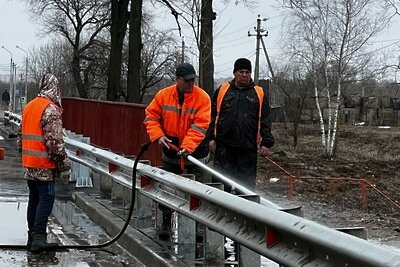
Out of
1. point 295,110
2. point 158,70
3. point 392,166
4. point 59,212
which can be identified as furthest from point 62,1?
point 59,212

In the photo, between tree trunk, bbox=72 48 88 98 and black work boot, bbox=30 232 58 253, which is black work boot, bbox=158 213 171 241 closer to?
black work boot, bbox=30 232 58 253

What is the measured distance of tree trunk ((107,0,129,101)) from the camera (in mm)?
29938

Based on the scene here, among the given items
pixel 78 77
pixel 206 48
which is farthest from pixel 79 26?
pixel 206 48

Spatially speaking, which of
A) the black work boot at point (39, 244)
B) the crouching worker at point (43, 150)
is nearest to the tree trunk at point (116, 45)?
the crouching worker at point (43, 150)

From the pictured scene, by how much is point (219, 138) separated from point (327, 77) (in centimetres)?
2505

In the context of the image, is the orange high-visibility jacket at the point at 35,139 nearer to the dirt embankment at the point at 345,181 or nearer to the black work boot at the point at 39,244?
the black work boot at the point at 39,244

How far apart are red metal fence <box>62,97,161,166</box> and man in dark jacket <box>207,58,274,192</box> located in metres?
3.50

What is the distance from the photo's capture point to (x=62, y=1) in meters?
53.4

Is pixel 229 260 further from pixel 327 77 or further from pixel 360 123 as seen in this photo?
pixel 360 123

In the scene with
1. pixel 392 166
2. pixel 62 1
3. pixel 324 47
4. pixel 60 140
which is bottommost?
pixel 392 166

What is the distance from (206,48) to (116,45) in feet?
32.6

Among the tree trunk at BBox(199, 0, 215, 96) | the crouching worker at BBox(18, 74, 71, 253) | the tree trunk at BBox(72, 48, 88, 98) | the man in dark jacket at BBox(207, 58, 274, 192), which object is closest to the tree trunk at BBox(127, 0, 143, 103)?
the tree trunk at BBox(199, 0, 215, 96)

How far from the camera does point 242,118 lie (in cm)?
843

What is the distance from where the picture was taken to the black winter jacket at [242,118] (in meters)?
8.40
